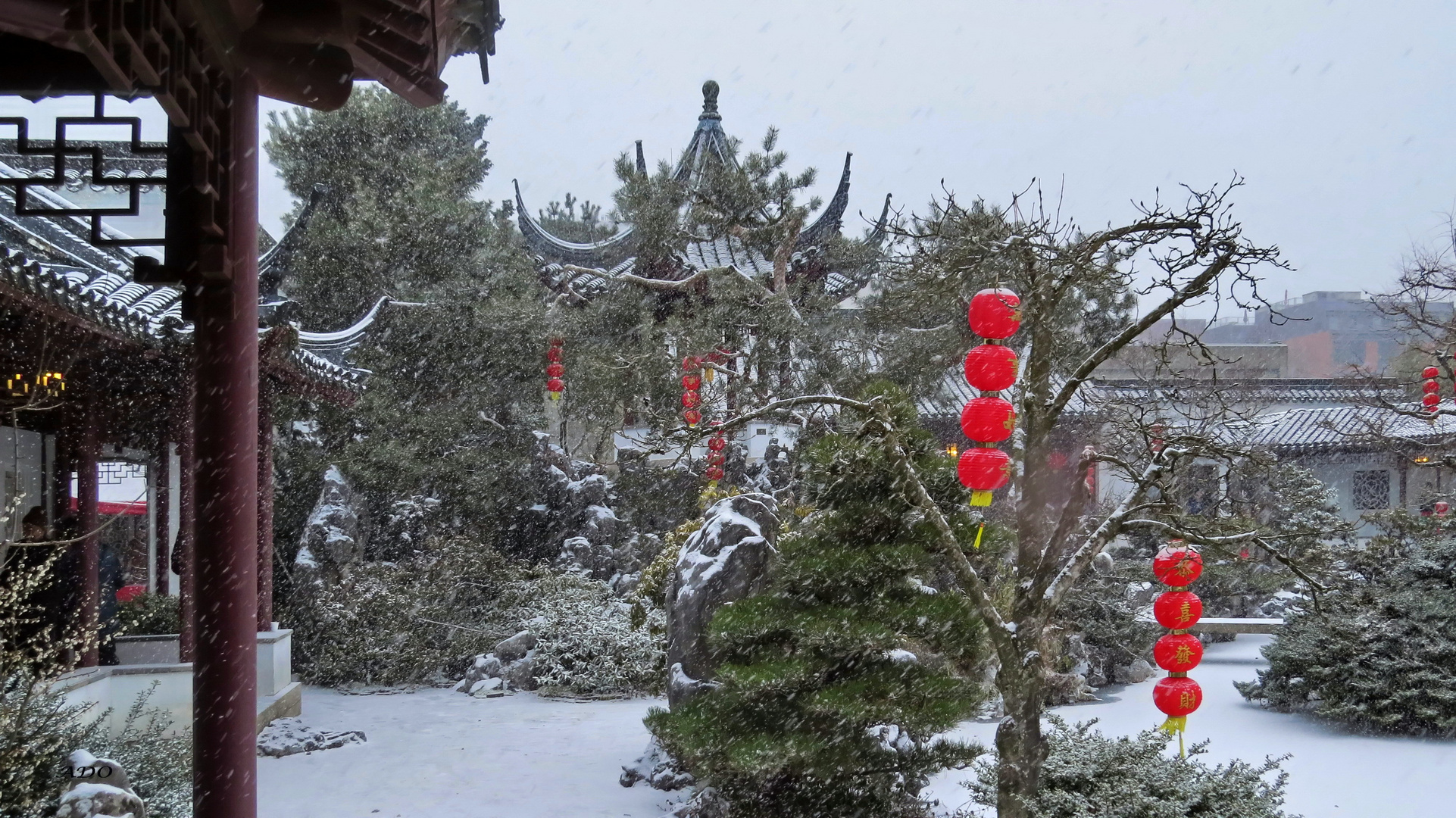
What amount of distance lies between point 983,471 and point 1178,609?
1.65 meters

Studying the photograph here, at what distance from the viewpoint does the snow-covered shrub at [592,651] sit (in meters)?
8.93

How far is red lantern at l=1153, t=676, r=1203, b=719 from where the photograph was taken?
5125 mm

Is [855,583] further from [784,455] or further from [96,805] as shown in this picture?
[784,455]

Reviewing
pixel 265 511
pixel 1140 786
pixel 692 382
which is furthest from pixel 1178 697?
pixel 265 511

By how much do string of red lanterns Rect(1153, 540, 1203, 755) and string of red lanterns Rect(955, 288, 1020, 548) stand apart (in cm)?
128

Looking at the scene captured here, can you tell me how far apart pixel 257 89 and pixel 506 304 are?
9361mm

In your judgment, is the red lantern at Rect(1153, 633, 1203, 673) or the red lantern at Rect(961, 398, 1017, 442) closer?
the red lantern at Rect(961, 398, 1017, 442)

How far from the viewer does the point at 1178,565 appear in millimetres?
5238

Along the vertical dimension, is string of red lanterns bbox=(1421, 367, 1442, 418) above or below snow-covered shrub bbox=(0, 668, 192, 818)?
above

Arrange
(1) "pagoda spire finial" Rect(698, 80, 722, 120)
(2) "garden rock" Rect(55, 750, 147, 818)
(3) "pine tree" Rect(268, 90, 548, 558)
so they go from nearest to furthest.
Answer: (2) "garden rock" Rect(55, 750, 147, 818), (3) "pine tree" Rect(268, 90, 548, 558), (1) "pagoda spire finial" Rect(698, 80, 722, 120)

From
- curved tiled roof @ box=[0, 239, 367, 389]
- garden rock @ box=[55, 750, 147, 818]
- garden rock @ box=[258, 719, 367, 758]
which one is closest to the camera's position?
garden rock @ box=[55, 750, 147, 818]

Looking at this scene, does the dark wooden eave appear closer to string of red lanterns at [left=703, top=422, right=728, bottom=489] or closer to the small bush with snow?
the small bush with snow

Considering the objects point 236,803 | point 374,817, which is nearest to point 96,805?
point 236,803

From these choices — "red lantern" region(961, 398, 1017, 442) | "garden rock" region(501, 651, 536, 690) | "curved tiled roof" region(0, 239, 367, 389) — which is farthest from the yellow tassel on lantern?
"garden rock" region(501, 651, 536, 690)
